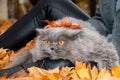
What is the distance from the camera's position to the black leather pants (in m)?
4.90

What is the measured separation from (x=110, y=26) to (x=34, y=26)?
88 centimetres

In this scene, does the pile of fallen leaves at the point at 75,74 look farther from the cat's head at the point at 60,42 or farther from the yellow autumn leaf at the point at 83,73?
the cat's head at the point at 60,42

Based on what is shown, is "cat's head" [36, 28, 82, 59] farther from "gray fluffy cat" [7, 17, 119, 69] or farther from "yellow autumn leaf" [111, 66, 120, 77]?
"yellow autumn leaf" [111, 66, 120, 77]

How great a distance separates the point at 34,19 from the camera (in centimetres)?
492

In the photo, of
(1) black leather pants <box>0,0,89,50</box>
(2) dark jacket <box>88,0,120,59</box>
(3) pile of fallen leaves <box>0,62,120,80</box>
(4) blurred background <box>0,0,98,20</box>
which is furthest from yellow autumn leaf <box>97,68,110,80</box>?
(4) blurred background <box>0,0,98,20</box>

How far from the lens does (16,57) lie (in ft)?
14.6

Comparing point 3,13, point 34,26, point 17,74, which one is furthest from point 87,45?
point 3,13

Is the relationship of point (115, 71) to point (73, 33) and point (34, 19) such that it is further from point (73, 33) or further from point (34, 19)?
point (34, 19)

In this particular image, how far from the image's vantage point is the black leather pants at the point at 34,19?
4898 millimetres

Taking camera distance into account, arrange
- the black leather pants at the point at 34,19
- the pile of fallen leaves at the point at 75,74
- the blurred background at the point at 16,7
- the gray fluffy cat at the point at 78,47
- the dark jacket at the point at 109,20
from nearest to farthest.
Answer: the pile of fallen leaves at the point at 75,74 → the gray fluffy cat at the point at 78,47 → the dark jacket at the point at 109,20 → the black leather pants at the point at 34,19 → the blurred background at the point at 16,7

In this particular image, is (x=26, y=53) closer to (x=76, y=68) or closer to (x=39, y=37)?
(x=39, y=37)

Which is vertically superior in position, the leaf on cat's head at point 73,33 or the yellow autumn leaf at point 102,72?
the leaf on cat's head at point 73,33

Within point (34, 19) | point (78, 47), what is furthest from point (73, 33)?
point (34, 19)

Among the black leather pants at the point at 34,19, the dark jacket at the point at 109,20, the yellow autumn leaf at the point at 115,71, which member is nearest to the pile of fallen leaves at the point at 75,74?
the yellow autumn leaf at the point at 115,71
